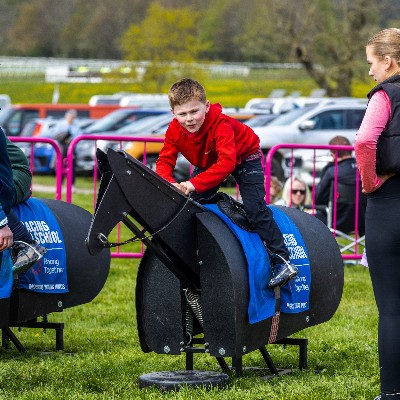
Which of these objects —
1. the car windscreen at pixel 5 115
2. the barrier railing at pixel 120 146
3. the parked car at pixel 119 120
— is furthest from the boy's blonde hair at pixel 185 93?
the car windscreen at pixel 5 115

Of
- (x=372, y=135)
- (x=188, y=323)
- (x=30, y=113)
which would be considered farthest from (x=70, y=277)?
(x=30, y=113)

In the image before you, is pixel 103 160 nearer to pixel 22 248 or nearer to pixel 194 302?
pixel 194 302

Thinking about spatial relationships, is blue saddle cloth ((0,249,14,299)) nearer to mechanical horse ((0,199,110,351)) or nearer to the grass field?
mechanical horse ((0,199,110,351))

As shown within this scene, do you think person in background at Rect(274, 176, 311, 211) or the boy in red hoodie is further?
person in background at Rect(274, 176, 311, 211)

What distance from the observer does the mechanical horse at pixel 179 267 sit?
5809mm

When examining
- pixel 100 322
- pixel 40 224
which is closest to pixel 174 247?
pixel 40 224

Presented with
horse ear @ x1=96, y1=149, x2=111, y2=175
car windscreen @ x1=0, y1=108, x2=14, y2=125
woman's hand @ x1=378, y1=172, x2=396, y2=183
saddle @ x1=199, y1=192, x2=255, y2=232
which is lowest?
saddle @ x1=199, y1=192, x2=255, y2=232

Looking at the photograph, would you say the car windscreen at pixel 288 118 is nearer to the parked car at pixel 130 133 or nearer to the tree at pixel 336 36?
the parked car at pixel 130 133

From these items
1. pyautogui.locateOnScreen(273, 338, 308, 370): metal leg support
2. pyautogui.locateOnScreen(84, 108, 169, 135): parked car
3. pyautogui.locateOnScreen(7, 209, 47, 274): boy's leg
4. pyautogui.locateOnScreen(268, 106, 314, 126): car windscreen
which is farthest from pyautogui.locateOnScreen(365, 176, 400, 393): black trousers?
pyautogui.locateOnScreen(84, 108, 169, 135): parked car

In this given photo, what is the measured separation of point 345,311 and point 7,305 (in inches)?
148

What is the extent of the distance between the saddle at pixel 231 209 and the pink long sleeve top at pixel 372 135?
104cm

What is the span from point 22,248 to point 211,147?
63.0 inches

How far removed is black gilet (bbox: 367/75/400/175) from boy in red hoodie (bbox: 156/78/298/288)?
100cm

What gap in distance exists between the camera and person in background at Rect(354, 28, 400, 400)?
567 centimetres
